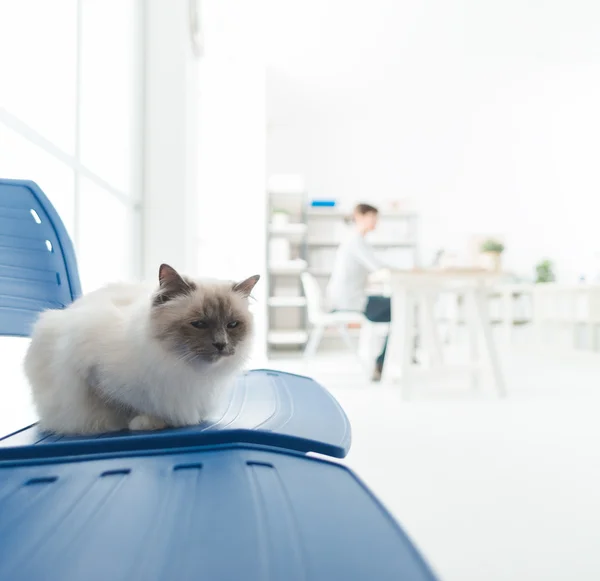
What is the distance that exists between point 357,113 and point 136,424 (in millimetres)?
6724

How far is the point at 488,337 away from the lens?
314 cm

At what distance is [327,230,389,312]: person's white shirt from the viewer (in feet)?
13.9

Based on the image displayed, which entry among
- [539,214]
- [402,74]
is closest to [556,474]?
[402,74]

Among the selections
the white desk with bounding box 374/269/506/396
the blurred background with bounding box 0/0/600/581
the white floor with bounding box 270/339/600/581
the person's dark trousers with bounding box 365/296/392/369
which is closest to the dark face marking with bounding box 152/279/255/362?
the white floor with bounding box 270/339/600/581

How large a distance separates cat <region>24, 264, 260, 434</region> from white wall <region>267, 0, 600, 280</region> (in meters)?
4.79

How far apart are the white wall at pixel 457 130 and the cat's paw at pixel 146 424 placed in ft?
16.1

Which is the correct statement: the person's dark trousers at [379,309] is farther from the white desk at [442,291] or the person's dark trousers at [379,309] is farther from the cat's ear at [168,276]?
the cat's ear at [168,276]

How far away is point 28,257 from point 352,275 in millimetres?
3422

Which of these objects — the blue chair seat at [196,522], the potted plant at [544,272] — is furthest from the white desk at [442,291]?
the potted plant at [544,272]

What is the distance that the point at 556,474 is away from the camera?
1.65 m

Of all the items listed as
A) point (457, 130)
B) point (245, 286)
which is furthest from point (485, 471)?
point (457, 130)

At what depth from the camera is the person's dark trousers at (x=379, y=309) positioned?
3.88m

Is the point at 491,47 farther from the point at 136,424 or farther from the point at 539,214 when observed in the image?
the point at 136,424

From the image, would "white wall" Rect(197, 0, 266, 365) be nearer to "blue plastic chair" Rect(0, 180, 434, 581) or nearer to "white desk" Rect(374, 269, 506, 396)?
"white desk" Rect(374, 269, 506, 396)
